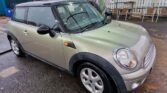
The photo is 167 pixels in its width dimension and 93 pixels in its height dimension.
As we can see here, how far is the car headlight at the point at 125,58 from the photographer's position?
2.19 m

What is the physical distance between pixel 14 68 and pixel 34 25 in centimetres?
125

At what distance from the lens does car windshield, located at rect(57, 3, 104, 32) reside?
281 cm

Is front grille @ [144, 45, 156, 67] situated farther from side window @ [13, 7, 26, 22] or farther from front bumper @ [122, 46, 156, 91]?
side window @ [13, 7, 26, 22]

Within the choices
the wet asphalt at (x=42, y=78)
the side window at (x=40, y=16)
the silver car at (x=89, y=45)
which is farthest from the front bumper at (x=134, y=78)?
the side window at (x=40, y=16)

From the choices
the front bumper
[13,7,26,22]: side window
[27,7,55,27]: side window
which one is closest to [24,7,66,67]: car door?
[27,7,55,27]: side window

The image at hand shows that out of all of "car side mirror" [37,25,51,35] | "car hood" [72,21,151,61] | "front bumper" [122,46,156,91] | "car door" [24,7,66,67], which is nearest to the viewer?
"front bumper" [122,46,156,91]

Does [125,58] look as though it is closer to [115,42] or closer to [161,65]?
[115,42]

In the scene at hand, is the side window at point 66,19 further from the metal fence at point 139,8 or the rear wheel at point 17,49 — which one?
the metal fence at point 139,8

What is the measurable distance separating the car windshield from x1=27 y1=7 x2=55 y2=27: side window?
0.21 m

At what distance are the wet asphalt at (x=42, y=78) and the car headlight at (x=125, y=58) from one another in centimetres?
78

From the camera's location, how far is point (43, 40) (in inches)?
122

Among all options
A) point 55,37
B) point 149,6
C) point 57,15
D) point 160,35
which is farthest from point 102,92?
point 149,6

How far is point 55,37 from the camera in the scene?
284 centimetres

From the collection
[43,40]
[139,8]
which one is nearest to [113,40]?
[43,40]
